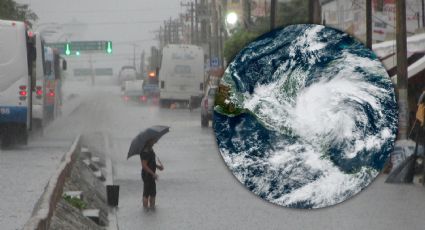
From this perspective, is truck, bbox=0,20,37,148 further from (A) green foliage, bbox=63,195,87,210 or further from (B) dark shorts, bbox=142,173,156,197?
(A) green foliage, bbox=63,195,87,210

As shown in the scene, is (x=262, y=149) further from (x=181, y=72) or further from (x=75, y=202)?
(x=181, y=72)

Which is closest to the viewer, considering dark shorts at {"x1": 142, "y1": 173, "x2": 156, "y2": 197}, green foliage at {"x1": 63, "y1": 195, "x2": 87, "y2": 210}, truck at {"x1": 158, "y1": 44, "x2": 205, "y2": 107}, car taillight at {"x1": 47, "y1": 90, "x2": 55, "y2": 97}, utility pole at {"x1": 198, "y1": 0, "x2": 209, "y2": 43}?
green foliage at {"x1": 63, "y1": 195, "x2": 87, "y2": 210}

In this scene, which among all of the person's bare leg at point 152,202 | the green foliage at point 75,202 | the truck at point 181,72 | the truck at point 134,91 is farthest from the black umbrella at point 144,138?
the truck at point 134,91

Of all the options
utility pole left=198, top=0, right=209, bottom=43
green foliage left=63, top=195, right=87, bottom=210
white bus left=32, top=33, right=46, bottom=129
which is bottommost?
utility pole left=198, top=0, right=209, bottom=43

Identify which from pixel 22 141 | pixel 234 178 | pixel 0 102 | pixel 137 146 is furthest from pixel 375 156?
pixel 22 141

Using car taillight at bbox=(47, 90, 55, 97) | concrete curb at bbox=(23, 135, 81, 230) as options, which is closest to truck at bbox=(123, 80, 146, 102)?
car taillight at bbox=(47, 90, 55, 97)

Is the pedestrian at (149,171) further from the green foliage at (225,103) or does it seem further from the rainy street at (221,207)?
the green foliage at (225,103)
